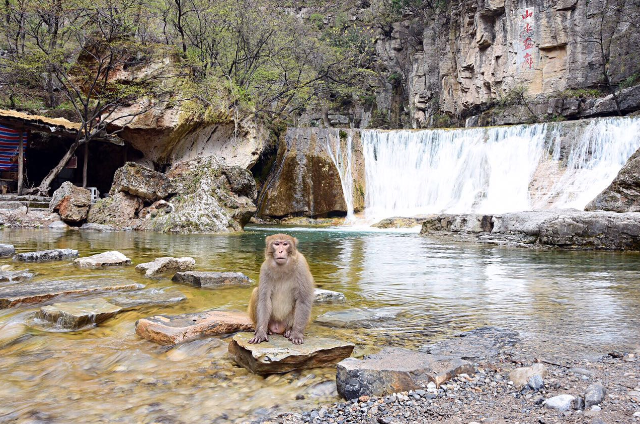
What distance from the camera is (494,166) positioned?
949 inches

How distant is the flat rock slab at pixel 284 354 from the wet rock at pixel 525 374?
117 cm

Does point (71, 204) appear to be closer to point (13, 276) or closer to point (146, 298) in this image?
point (13, 276)

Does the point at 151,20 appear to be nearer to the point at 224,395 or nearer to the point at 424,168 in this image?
the point at 424,168

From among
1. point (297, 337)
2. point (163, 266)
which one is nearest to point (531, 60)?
point (163, 266)

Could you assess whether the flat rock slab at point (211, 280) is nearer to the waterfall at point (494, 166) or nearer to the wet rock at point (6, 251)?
the wet rock at point (6, 251)

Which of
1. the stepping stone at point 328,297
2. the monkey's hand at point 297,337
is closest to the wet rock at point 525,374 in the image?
the monkey's hand at point 297,337

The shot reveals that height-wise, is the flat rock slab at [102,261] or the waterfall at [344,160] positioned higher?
the waterfall at [344,160]

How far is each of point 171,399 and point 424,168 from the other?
962 inches

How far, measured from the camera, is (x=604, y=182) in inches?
814

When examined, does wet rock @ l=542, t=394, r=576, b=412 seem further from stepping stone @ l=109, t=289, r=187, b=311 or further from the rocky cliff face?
the rocky cliff face

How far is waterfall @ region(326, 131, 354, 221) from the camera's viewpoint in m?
25.5

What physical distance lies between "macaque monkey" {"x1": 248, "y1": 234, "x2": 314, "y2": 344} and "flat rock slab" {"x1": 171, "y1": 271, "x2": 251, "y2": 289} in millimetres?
2975

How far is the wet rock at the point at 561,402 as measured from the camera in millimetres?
2357

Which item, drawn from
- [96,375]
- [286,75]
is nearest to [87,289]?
[96,375]
